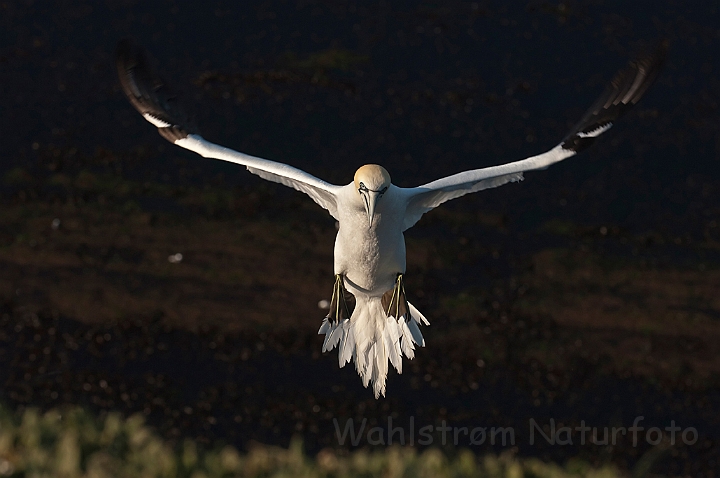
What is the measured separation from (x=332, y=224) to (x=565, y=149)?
548cm

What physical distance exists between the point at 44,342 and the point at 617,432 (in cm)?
693

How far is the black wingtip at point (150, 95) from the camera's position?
8039mm

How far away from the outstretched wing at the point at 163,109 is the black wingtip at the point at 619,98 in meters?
2.17

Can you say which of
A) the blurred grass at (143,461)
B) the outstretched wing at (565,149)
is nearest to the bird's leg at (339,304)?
the outstretched wing at (565,149)

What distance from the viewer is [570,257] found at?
39.8 feet

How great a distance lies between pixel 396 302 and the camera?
7691 millimetres

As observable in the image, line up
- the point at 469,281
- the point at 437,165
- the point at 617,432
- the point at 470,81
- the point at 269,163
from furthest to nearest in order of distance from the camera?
1. the point at 470,81
2. the point at 437,165
3. the point at 469,281
4. the point at 617,432
5. the point at 269,163

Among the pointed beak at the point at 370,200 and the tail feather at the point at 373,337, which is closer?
the pointed beak at the point at 370,200

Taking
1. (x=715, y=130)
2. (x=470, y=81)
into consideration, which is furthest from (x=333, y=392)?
(x=715, y=130)

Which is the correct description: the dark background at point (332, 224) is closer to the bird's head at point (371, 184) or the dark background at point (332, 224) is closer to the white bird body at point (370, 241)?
the white bird body at point (370, 241)

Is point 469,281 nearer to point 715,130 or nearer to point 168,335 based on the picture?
point 168,335

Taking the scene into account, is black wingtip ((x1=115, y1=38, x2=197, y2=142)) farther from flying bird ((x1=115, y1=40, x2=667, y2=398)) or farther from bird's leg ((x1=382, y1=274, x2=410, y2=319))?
bird's leg ((x1=382, y1=274, x2=410, y2=319))

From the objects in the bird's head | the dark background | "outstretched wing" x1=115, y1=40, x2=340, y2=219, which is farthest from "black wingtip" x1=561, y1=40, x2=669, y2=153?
the dark background

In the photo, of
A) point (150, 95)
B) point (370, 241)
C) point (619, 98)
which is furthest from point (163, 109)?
point (619, 98)
